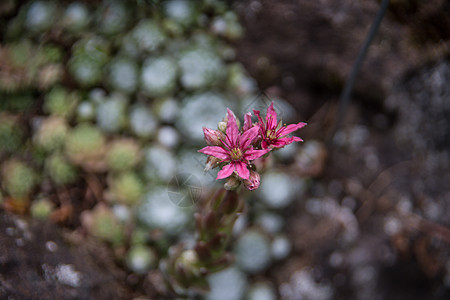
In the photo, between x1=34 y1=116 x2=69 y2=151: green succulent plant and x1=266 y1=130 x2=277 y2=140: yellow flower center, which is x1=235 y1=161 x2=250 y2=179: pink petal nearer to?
x1=266 y1=130 x2=277 y2=140: yellow flower center

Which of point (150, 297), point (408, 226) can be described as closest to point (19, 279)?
point (150, 297)

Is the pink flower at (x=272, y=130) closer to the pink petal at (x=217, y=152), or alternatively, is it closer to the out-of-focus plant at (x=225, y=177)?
the out-of-focus plant at (x=225, y=177)

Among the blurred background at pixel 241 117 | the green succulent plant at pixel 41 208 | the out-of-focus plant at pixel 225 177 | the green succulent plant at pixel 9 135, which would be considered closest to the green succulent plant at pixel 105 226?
the blurred background at pixel 241 117

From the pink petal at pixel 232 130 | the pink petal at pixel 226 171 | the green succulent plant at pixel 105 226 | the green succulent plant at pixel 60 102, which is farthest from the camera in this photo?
the green succulent plant at pixel 60 102

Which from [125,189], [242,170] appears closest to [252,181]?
[242,170]

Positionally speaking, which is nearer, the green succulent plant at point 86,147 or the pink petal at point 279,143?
the pink petal at point 279,143

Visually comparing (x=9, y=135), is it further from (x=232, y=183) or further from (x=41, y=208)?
(x=232, y=183)
